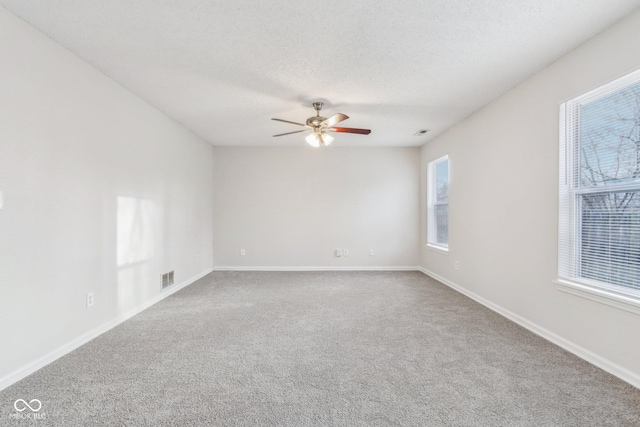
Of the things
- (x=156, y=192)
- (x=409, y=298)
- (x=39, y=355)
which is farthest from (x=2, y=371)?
(x=409, y=298)

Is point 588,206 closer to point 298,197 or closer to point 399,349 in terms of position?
point 399,349

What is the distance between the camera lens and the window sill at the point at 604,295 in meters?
2.02

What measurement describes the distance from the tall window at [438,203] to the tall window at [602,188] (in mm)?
2412

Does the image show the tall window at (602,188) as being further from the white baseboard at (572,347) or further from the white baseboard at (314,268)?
the white baseboard at (314,268)

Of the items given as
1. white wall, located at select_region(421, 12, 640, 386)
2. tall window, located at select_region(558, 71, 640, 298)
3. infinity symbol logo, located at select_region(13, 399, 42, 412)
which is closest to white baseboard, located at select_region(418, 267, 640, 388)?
white wall, located at select_region(421, 12, 640, 386)

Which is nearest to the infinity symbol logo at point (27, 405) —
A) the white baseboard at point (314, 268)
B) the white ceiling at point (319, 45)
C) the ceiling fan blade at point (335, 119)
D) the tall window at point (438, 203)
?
the white ceiling at point (319, 45)

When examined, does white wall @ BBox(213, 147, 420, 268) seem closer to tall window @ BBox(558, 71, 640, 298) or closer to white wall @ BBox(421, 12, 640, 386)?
white wall @ BBox(421, 12, 640, 386)

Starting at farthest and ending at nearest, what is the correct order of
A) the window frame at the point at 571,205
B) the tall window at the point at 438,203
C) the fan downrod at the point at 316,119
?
the tall window at the point at 438,203 < the fan downrod at the point at 316,119 < the window frame at the point at 571,205

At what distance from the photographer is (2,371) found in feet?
6.40

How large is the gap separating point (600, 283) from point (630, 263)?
27 centimetres

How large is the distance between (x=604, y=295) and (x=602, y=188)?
785 mm

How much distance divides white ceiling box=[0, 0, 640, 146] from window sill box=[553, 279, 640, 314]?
1876 millimetres

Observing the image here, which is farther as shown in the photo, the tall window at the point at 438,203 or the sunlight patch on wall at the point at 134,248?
the tall window at the point at 438,203

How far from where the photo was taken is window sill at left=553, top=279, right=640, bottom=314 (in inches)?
79.4
